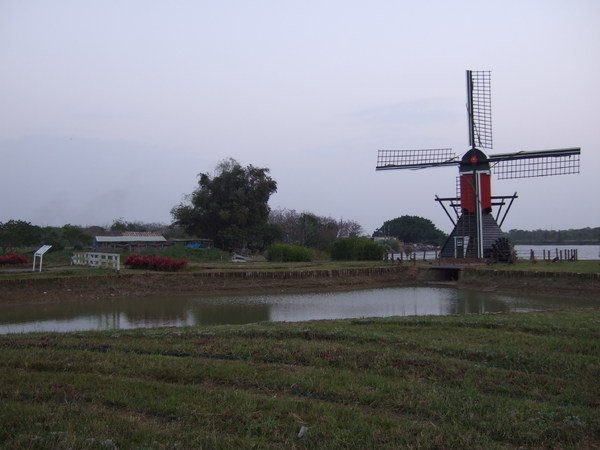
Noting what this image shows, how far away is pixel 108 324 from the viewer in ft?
55.7

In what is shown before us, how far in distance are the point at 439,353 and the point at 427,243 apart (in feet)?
316

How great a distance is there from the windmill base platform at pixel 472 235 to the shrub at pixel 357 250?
829cm

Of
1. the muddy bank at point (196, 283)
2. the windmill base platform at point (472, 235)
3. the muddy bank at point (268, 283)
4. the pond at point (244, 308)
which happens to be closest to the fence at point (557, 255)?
the windmill base platform at point (472, 235)

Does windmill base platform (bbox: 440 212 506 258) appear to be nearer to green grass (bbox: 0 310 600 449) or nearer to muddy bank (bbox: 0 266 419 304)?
muddy bank (bbox: 0 266 419 304)

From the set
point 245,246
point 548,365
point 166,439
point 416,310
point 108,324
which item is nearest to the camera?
point 166,439

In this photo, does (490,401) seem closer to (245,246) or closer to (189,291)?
(189,291)

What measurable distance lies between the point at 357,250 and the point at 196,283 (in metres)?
19.4

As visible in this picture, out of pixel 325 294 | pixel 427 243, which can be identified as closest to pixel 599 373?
pixel 325 294

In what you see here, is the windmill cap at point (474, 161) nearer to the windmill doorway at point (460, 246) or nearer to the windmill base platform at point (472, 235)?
the windmill base platform at point (472, 235)

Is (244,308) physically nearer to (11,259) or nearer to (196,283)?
(196,283)

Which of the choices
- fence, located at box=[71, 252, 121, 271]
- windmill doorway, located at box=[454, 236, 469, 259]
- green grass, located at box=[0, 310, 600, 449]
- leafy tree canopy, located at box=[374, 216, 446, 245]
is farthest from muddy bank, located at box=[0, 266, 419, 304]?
leafy tree canopy, located at box=[374, 216, 446, 245]

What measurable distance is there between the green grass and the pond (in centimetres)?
767

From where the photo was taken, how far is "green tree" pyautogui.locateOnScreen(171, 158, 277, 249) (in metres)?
52.1

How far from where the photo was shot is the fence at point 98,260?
30.2 meters
